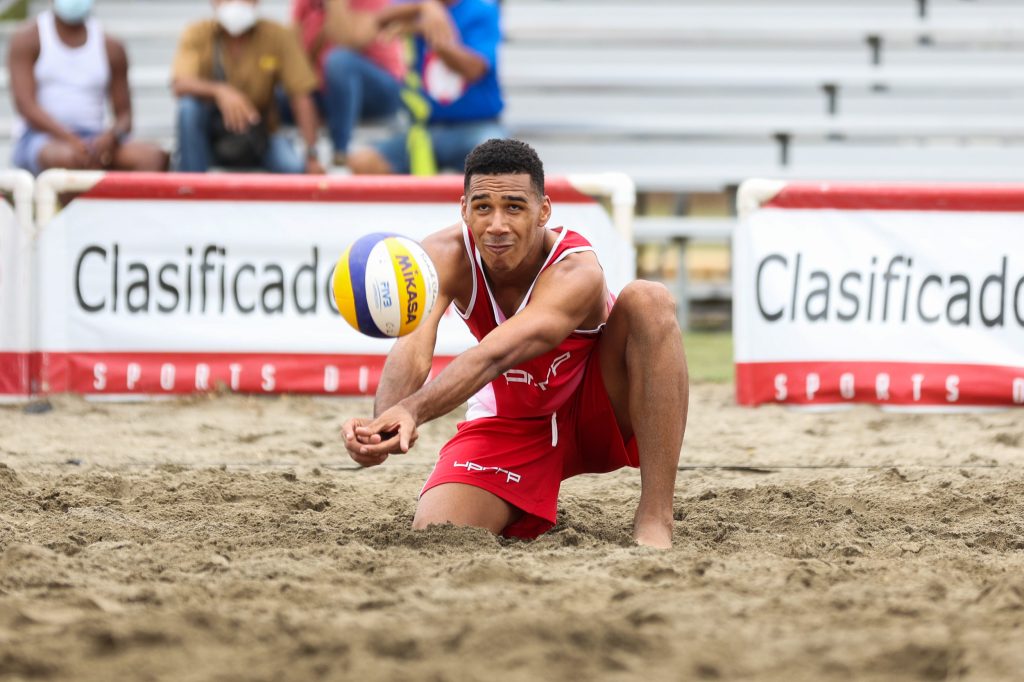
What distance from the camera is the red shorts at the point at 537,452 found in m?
4.20

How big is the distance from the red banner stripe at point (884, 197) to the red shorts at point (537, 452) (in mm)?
2955

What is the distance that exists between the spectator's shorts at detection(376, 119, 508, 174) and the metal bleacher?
160 cm

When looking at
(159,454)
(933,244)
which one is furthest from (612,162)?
(159,454)

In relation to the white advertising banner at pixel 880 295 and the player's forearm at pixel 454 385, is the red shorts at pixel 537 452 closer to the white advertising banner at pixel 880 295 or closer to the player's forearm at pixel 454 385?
the player's forearm at pixel 454 385

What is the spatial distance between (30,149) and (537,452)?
5609mm

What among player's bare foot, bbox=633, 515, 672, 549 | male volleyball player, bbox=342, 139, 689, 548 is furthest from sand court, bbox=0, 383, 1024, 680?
male volleyball player, bbox=342, 139, 689, 548

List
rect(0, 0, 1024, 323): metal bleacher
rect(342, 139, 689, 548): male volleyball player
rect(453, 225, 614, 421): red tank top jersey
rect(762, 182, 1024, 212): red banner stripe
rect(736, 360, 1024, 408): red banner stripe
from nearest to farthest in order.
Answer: rect(342, 139, 689, 548): male volleyball player < rect(453, 225, 614, 421): red tank top jersey < rect(736, 360, 1024, 408): red banner stripe < rect(762, 182, 1024, 212): red banner stripe < rect(0, 0, 1024, 323): metal bleacher

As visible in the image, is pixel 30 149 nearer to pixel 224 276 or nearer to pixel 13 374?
pixel 13 374

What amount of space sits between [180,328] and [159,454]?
56.4 inches

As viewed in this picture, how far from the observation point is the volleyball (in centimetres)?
386

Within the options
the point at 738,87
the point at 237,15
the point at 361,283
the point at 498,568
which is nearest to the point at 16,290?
the point at 237,15

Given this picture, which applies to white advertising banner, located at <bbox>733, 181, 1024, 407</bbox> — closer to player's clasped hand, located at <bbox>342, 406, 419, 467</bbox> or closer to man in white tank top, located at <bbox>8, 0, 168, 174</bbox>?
player's clasped hand, located at <bbox>342, 406, 419, 467</bbox>

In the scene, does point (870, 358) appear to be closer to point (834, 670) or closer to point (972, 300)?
point (972, 300)

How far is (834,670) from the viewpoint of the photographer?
2.60 m
